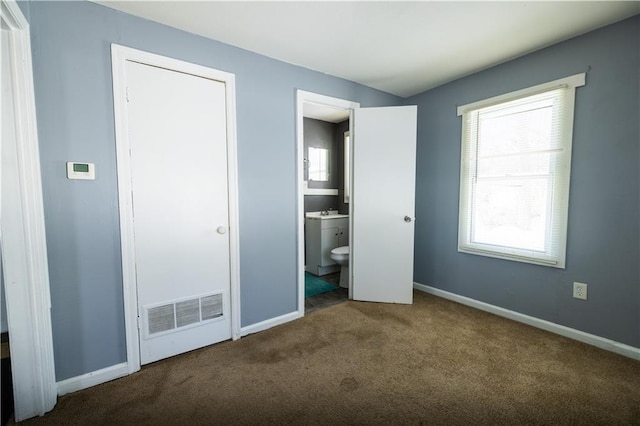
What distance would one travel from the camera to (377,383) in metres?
1.67

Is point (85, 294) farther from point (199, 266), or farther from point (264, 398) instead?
point (264, 398)

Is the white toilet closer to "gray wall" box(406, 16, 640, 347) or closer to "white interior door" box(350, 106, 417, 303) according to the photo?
"white interior door" box(350, 106, 417, 303)

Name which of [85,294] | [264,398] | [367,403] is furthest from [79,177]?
[367,403]

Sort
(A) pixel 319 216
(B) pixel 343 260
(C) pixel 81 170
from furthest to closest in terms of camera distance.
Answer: (A) pixel 319 216 → (B) pixel 343 260 → (C) pixel 81 170

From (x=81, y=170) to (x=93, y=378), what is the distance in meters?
1.31

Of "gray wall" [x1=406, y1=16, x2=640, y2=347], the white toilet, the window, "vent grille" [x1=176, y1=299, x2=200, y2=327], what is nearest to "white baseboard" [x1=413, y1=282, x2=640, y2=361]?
"gray wall" [x1=406, y1=16, x2=640, y2=347]

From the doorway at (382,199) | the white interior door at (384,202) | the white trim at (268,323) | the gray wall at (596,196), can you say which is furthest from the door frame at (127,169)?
the gray wall at (596,196)


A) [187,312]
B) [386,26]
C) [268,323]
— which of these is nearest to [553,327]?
[268,323]

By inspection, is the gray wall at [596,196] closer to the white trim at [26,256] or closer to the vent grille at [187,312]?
the vent grille at [187,312]

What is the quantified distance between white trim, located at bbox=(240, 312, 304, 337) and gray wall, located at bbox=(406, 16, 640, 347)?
6.49ft

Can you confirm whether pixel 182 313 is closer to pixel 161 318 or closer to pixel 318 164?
pixel 161 318

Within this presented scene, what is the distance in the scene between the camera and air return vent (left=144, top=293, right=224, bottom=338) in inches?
73.9

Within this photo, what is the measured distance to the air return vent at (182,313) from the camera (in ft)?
6.16

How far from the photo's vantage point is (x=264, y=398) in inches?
61.2
